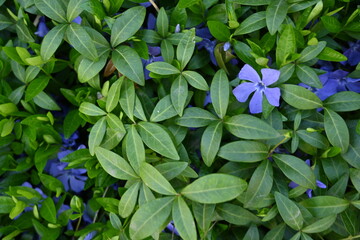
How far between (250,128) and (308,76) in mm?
220

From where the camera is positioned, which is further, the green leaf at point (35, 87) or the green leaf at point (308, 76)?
the green leaf at point (35, 87)

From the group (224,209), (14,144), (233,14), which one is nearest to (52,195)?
(14,144)

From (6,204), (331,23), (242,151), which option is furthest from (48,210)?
(331,23)

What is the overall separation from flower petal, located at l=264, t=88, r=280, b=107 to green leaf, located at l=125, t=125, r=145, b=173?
37cm

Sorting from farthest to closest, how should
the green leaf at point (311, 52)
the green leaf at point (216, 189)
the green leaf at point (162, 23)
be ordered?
the green leaf at point (162, 23) → the green leaf at point (311, 52) → the green leaf at point (216, 189)

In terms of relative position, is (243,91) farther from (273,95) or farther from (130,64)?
(130,64)

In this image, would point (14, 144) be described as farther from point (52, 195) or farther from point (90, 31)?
point (90, 31)

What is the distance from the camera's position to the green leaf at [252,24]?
114 centimetres

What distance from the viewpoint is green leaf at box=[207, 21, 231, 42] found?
1142 mm

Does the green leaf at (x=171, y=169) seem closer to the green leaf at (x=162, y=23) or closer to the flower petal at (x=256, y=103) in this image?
the flower petal at (x=256, y=103)

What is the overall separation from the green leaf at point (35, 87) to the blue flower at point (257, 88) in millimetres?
613

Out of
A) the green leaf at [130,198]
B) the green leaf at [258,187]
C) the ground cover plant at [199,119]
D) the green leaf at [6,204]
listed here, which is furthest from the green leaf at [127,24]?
the green leaf at [6,204]

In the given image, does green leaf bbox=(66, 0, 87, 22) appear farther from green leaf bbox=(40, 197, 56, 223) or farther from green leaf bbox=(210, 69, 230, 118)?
green leaf bbox=(40, 197, 56, 223)

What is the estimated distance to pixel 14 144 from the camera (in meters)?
1.36
